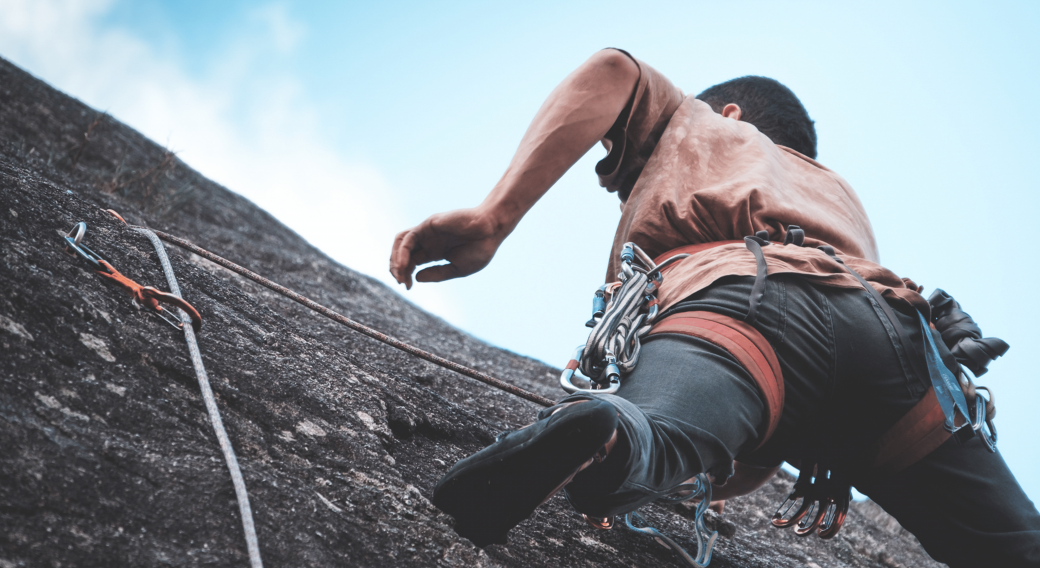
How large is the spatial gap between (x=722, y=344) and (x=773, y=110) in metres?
1.38

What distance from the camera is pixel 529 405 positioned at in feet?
10.7

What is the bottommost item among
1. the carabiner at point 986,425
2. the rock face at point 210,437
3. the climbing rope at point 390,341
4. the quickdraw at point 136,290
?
the rock face at point 210,437

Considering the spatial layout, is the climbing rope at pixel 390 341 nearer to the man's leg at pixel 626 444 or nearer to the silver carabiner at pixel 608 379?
the silver carabiner at pixel 608 379

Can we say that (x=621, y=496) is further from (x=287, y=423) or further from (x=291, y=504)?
(x=287, y=423)

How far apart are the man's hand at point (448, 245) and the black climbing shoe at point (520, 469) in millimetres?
695

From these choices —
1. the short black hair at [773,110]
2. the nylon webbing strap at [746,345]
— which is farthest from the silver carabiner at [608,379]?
the short black hair at [773,110]

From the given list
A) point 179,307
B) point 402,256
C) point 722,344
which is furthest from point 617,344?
point 179,307

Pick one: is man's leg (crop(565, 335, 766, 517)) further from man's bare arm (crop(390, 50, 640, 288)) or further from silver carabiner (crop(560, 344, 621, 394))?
man's bare arm (crop(390, 50, 640, 288))

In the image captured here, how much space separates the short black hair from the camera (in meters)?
2.53

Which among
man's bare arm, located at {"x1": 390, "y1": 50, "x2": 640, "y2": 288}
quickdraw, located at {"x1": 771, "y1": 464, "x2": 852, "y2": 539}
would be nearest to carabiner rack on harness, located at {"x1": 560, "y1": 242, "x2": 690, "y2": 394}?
man's bare arm, located at {"x1": 390, "y1": 50, "x2": 640, "y2": 288}

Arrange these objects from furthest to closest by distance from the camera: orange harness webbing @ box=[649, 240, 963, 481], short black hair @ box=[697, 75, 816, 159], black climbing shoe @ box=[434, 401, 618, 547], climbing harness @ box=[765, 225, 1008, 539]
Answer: short black hair @ box=[697, 75, 816, 159] → climbing harness @ box=[765, 225, 1008, 539] → orange harness webbing @ box=[649, 240, 963, 481] → black climbing shoe @ box=[434, 401, 618, 547]

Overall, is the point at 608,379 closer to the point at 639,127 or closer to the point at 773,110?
the point at 639,127

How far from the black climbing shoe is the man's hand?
695 mm

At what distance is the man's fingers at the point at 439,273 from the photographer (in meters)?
2.04
